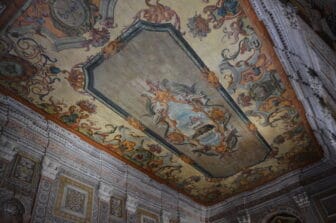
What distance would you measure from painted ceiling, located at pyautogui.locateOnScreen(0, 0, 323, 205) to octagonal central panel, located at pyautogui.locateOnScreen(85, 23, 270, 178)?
0.02 m

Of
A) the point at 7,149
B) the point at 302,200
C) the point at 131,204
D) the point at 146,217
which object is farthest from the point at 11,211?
the point at 302,200

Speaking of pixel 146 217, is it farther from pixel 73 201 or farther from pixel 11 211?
pixel 11 211

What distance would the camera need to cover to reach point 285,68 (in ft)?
18.7

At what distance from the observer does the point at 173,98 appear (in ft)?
20.5

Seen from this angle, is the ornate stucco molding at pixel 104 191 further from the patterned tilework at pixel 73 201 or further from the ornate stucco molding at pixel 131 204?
the ornate stucco molding at pixel 131 204

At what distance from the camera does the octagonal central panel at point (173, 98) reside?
5238 millimetres

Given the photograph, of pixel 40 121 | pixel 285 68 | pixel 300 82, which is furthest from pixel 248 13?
pixel 40 121

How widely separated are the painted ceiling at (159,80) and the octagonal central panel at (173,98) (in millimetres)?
23

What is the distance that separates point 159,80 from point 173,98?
65 cm

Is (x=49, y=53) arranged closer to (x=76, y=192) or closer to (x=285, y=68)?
(x=76, y=192)

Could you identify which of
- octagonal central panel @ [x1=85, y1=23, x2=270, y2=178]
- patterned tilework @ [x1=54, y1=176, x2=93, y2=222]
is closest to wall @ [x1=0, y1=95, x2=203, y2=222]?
patterned tilework @ [x1=54, y1=176, x2=93, y2=222]

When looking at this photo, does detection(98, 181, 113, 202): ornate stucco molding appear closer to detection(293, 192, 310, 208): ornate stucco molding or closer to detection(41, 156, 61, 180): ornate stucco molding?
detection(41, 156, 61, 180): ornate stucco molding

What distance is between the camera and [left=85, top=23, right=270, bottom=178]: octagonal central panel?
17.2 ft

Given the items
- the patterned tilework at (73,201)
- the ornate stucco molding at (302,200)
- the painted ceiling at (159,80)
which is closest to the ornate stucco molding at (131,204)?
the painted ceiling at (159,80)
